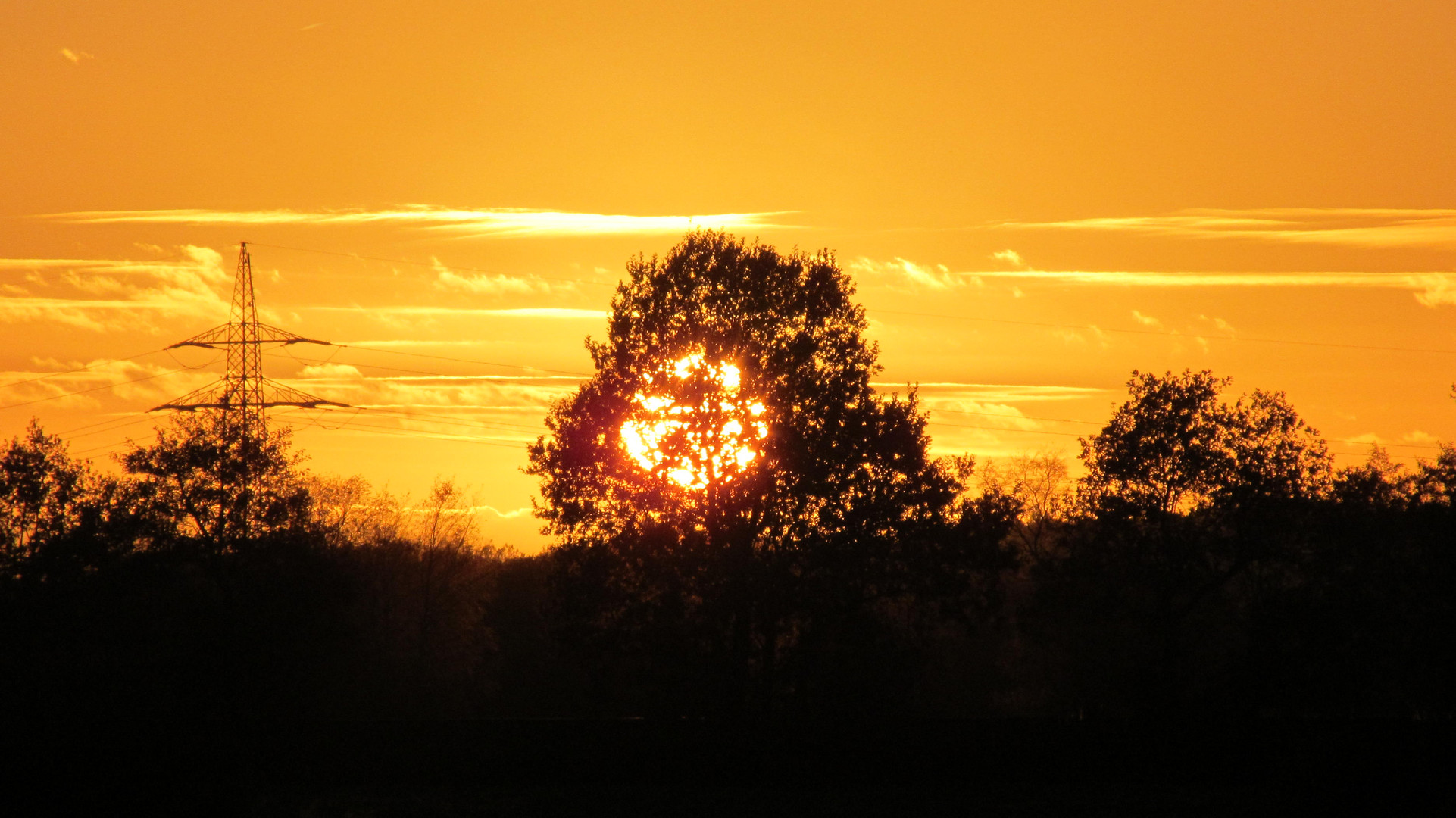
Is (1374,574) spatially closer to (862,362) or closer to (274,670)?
(862,362)

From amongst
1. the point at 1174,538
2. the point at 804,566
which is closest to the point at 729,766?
the point at 804,566

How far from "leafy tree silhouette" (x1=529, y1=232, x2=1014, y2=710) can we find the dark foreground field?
23.9ft

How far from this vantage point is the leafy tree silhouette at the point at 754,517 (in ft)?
168

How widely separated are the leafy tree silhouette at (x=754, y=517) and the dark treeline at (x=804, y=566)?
0.11 m

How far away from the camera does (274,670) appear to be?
63781mm

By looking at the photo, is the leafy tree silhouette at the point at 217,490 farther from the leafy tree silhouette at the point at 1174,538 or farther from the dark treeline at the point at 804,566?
the leafy tree silhouette at the point at 1174,538

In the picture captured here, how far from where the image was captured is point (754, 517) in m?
52.6

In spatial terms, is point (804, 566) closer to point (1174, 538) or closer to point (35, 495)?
point (1174, 538)

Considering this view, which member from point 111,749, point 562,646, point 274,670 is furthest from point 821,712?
point 274,670

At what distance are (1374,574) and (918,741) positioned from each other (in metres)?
25.8

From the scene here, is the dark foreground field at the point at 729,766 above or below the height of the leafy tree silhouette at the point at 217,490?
below

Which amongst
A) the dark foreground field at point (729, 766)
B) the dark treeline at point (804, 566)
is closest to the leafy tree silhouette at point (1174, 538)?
the dark treeline at point (804, 566)

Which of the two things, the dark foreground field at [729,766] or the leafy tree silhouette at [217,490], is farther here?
the leafy tree silhouette at [217,490]

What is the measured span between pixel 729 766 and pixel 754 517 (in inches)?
459
